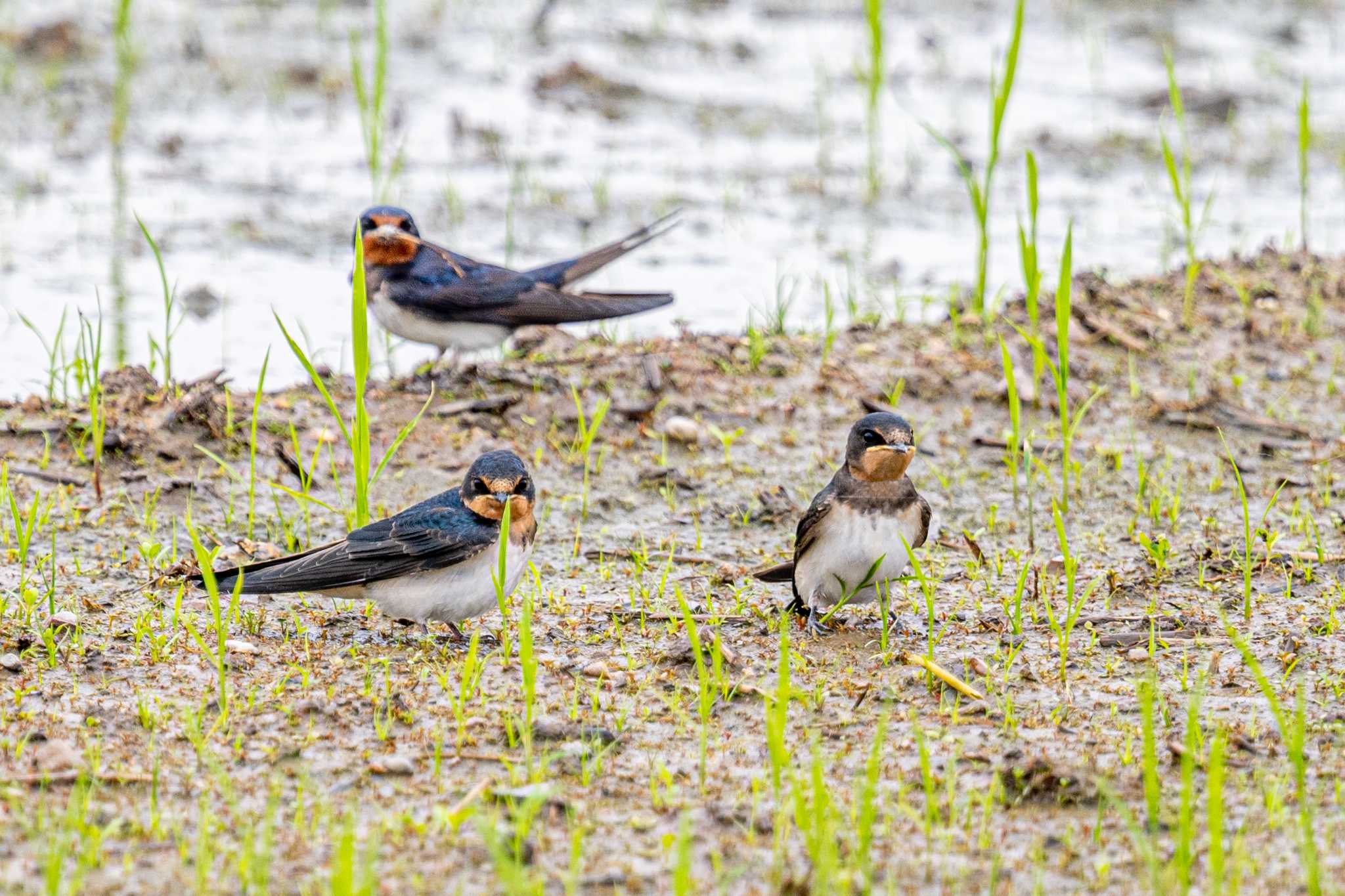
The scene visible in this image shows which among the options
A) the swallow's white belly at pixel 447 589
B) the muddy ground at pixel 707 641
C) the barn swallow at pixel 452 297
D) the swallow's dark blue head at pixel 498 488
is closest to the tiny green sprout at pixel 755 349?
the muddy ground at pixel 707 641

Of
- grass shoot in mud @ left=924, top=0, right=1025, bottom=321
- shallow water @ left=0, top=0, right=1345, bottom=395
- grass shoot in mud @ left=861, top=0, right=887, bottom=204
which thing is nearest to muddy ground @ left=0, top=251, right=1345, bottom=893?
grass shoot in mud @ left=924, top=0, right=1025, bottom=321

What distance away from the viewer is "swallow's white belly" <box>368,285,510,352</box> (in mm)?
7008

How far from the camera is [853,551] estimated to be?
4.70 metres

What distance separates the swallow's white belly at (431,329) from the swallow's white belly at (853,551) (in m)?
2.60

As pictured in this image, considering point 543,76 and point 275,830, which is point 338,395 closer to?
point 275,830

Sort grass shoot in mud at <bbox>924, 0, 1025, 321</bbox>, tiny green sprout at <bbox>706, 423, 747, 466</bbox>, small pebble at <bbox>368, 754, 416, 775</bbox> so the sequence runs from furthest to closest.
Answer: tiny green sprout at <bbox>706, 423, 747, 466</bbox>
grass shoot in mud at <bbox>924, 0, 1025, 321</bbox>
small pebble at <bbox>368, 754, 416, 775</bbox>

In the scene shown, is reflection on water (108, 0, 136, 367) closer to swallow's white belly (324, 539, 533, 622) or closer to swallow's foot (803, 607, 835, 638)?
swallow's white belly (324, 539, 533, 622)

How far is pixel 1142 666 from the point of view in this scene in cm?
457

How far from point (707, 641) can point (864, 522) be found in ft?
1.77

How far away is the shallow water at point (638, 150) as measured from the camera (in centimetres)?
849

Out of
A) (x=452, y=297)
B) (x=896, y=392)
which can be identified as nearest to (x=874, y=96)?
(x=896, y=392)

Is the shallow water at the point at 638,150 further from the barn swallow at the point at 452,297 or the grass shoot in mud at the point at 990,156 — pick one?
the barn swallow at the point at 452,297

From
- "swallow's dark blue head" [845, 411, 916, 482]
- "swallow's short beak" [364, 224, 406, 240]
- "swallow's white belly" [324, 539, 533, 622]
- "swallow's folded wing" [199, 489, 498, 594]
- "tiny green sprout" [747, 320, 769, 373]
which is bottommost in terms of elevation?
"swallow's white belly" [324, 539, 533, 622]

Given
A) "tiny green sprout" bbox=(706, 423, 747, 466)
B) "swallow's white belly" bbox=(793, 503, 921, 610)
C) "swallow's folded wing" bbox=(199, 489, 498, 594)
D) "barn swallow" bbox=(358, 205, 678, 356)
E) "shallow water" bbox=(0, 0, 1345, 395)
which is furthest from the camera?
"shallow water" bbox=(0, 0, 1345, 395)
